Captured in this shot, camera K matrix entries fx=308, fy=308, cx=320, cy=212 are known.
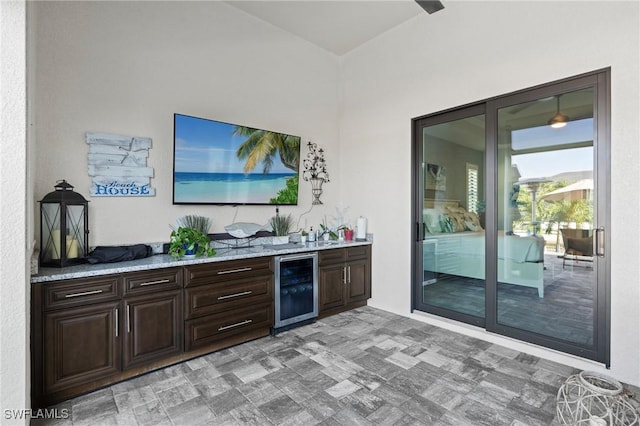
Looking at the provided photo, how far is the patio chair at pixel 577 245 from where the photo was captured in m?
2.65

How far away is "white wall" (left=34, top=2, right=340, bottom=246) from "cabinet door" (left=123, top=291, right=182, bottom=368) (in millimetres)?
753

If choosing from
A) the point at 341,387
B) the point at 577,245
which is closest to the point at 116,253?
the point at 341,387

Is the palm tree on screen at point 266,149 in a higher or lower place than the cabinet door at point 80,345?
higher

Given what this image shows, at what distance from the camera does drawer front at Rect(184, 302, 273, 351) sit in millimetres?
2760

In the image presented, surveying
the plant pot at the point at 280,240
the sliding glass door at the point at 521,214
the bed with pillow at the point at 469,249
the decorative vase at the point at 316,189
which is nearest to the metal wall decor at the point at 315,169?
the decorative vase at the point at 316,189

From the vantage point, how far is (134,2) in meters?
3.00

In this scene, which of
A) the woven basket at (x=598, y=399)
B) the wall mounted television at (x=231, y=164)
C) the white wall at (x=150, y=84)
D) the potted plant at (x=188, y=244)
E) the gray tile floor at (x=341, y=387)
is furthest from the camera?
the wall mounted television at (x=231, y=164)

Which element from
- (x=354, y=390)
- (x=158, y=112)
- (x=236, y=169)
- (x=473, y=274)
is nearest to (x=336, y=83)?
(x=236, y=169)

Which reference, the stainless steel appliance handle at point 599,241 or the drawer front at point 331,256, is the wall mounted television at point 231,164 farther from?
the stainless steel appliance handle at point 599,241

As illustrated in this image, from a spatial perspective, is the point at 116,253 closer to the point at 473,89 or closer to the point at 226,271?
the point at 226,271

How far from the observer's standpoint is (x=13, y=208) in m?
1.78

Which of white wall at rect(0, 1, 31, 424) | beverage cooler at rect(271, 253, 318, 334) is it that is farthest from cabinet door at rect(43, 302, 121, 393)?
beverage cooler at rect(271, 253, 318, 334)

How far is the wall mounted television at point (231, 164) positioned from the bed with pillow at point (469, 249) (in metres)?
1.86

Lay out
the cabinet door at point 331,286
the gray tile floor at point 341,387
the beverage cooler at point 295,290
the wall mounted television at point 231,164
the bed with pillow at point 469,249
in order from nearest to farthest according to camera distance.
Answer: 1. the gray tile floor at point 341,387
2. the bed with pillow at point 469,249
3. the wall mounted television at point 231,164
4. the beverage cooler at point 295,290
5. the cabinet door at point 331,286
